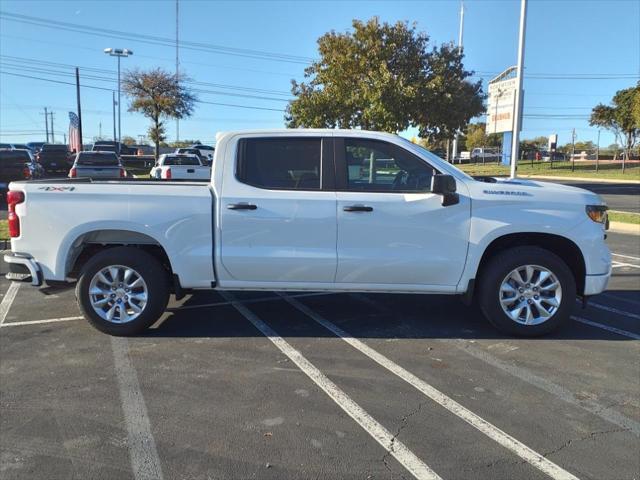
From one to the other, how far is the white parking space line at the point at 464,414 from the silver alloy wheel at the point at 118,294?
1.84 meters

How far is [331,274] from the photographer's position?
5.22 meters

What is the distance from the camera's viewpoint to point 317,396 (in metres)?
4.01

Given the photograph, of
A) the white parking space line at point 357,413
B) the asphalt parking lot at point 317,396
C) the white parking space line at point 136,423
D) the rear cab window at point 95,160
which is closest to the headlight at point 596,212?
the asphalt parking lot at point 317,396

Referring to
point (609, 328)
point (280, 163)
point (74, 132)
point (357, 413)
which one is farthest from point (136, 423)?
point (74, 132)

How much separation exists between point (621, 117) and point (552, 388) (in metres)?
50.8

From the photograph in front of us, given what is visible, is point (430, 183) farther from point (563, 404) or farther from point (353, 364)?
point (563, 404)

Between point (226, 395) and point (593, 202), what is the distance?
3721 mm

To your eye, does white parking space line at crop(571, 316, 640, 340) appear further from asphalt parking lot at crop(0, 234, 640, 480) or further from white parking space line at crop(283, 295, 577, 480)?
white parking space line at crop(283, 295, 577, 480)

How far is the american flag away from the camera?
37119mm

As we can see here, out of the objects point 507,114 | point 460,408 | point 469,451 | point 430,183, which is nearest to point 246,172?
point 430,183

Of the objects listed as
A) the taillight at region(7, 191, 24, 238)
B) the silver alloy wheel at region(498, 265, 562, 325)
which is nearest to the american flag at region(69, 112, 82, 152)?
the taillight at region(7, 191, 24, 238)

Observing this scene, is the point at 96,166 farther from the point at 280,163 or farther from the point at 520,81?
the point at 280,163

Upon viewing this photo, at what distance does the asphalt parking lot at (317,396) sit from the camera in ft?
10.4

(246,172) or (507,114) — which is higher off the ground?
(507,114)
